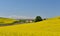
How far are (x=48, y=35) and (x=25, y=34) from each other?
6.82ft

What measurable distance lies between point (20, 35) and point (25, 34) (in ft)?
1.58

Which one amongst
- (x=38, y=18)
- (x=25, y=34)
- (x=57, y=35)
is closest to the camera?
(x=57, y=35)

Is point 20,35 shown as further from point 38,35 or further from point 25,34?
point 38,35

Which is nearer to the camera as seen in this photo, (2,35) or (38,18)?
(2,35)

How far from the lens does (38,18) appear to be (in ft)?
187

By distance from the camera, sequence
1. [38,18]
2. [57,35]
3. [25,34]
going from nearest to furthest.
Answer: [57,35] → [25,34] → [38,18]

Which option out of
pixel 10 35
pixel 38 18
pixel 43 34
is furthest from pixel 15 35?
pixel 38 18

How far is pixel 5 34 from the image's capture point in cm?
1366

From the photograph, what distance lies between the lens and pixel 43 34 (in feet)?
43.8

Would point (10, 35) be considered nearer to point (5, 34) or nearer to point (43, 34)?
point (5, 34)

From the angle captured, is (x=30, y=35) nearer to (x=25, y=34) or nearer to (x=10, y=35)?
(x=25, y=34)

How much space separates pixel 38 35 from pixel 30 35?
710 millimetres

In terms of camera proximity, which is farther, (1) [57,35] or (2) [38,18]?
(2) [38,18]

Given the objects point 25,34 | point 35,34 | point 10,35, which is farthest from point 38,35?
point 10,35
